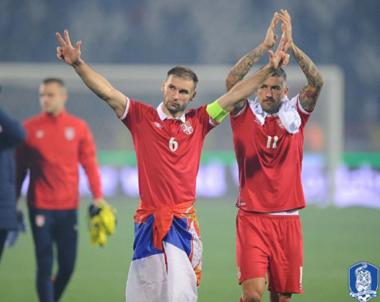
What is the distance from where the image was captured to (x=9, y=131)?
872cm

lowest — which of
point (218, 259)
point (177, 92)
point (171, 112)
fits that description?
point (218, 259)

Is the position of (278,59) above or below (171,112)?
above

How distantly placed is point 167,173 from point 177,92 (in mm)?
557

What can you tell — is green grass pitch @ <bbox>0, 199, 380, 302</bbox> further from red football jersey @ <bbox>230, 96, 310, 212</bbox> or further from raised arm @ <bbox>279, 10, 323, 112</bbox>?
raised arm @ <bbox>279, 10, 323, 112</bbox>

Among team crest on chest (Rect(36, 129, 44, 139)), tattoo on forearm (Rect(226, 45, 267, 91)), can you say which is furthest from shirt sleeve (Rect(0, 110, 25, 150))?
tattoo on forearm (Rect(226, 45, 267, 91))

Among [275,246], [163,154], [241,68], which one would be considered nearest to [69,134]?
[241,68]

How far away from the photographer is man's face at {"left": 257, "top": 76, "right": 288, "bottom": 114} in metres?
8.34

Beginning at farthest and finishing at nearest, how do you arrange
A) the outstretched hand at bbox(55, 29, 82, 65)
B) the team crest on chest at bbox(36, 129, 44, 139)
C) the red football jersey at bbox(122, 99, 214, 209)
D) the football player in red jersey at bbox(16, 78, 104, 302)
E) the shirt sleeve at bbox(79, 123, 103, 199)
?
the shirt sleeve at bbox(79, 123, 103, 199) < the team crest on chest at bbox(36, 129, 44, 139) < the football player in red jersey at bbox(16, 78, 104, 302) < the red football jersey at bbox(122, 99, 214, 209) < the outstretched hand at bbox(55, 29, 82, 65)

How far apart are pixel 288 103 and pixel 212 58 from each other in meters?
27.1

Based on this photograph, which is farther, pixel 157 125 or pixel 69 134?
pixel 69 134

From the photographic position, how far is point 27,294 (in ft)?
36.1

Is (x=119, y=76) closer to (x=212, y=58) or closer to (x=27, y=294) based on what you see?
(x=212, y=58)

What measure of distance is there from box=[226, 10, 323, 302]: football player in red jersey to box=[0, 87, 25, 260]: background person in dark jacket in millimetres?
1795

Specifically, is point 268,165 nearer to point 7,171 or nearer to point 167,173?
point 167,173
